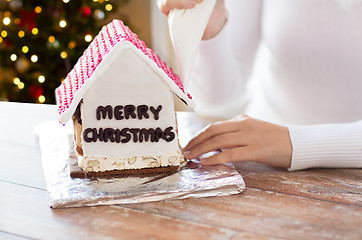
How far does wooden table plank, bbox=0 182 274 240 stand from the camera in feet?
2.33

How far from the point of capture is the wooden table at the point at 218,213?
72cm

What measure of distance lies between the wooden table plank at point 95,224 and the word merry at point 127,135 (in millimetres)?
154

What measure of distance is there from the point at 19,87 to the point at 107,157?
7.90ft

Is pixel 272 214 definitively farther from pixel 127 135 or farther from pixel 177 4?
pixel 177 4

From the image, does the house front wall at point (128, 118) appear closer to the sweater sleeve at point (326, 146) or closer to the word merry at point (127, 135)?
the word merry at point (127, 135)

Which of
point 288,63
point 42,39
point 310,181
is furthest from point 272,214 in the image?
point 42,39

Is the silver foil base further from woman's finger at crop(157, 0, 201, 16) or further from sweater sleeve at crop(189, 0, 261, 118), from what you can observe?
sweater sleeve at crop(189, 0, 261, 118)

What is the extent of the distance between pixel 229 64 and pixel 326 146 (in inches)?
26.0

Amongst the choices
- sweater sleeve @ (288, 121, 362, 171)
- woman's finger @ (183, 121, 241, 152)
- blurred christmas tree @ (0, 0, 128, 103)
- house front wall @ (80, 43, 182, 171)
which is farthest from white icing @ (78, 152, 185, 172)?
blurred christmas tree @ (0, 0, 128, 103)

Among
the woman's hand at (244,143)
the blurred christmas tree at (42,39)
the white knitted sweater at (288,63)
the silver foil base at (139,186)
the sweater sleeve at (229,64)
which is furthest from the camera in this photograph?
the blurred christmas tree at (42,39)

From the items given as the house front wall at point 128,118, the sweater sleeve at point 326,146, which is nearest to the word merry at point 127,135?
the house front wall at point 128,118

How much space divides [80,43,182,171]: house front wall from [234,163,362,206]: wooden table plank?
0.16 meters

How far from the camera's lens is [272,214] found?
78cm

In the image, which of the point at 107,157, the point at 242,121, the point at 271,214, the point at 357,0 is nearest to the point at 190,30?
the point at 242,121
